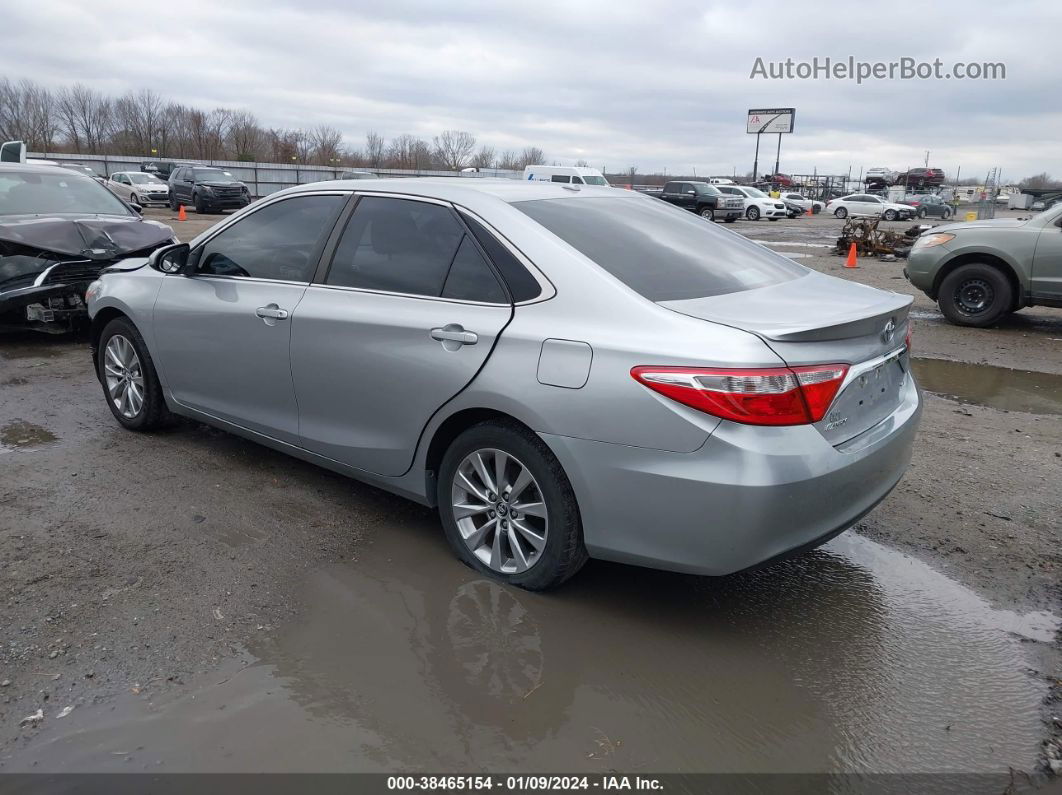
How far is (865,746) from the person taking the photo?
8.55ft

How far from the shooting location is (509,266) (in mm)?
3443

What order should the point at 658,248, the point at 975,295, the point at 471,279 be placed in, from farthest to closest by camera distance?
the point at 975,295
the point at 658,248
the point at 471,279

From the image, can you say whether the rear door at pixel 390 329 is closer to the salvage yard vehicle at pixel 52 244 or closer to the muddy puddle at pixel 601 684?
the muddy puddle at pixel 601 684

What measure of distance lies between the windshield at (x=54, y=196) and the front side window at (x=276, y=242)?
197 inches

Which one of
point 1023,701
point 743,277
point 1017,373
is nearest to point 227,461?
point 743,277

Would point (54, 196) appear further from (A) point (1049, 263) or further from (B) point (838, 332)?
(A) point (1049, 263)

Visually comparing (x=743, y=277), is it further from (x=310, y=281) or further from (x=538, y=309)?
(x=310, y=281)

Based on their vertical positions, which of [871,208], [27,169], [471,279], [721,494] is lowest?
[721,494]

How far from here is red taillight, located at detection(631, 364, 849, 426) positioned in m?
2.78

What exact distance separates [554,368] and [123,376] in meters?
3.57

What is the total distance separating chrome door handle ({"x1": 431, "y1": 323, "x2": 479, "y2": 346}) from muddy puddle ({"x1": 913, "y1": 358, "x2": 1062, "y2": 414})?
197 inches

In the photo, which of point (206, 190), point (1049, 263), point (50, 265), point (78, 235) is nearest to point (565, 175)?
point (206, 190)

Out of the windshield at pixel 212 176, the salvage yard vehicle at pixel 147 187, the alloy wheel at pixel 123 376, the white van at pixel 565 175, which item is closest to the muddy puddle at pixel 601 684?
the alloy wheel at pixel 123 376

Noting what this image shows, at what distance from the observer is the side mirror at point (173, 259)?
4.84 metres
